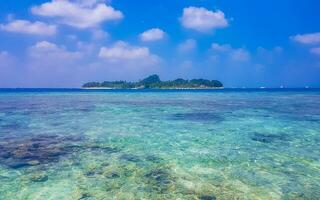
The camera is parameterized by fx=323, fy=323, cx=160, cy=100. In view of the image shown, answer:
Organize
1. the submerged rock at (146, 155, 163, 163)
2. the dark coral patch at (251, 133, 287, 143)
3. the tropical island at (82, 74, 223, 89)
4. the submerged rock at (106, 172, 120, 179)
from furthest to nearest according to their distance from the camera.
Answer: the tropical island at (82, 74, 223, 89) < the dark coral patch at (251, 133, 287, 143) < the submerged rock at (146, 155, 163, 163) < the submerged rock at (106, 172, 120, 179)

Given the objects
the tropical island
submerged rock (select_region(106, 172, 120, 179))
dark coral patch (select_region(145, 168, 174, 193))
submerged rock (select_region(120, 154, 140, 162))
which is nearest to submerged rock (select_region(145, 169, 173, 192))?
dark coral patch (select_region(145, 168, 174, 193))

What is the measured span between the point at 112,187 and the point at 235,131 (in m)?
9.16

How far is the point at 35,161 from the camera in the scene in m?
9.10

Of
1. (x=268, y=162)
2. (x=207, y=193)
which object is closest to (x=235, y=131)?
(x=268, y=162)

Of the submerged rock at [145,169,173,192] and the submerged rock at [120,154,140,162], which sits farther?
the submerged rock at [120,154,140,162]

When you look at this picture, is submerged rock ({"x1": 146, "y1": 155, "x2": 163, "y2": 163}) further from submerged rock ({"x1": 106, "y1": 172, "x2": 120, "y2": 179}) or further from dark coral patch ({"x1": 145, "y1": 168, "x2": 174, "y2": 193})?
submerged rock ({"x1": 106, "y1": 172, "x2": 120, "y2": 179})

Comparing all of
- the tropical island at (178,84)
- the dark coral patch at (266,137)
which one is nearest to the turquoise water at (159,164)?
the dark coral patch at (266,137)

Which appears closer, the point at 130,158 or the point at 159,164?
the point at 159,164

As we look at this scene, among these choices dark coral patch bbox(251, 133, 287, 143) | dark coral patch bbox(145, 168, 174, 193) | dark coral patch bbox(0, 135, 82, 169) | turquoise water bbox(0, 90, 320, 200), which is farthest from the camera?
dark coral patch bbox(251, 133, 287, 143)

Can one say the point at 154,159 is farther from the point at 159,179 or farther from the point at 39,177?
the point at 39,177

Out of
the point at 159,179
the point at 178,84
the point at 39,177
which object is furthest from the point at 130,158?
the point at 178,84

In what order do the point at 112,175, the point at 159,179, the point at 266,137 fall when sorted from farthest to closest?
the point at 266,137 < the point at 112,175 < the point at 159,179

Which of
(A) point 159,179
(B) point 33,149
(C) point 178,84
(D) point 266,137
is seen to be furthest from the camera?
(C) point 178,84

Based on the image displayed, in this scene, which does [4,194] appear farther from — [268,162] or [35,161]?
[268,162]
